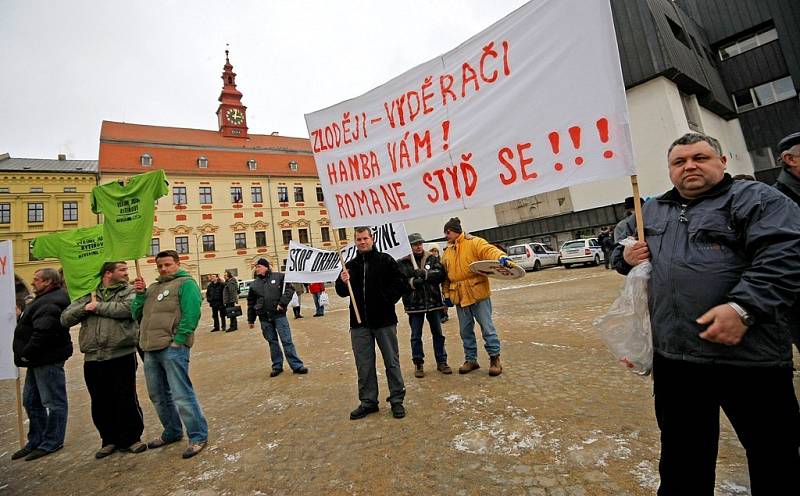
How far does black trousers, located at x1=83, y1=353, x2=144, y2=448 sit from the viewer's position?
12.3 ft

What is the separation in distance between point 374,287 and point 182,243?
39.2m

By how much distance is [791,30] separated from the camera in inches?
815

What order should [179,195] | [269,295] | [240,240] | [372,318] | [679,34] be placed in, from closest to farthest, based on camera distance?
1. [372,318]
2. [269,295]
3. [679,34]
4. [179,195]
5. [240,240]

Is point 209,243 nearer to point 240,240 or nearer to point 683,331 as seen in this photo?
point 240,240

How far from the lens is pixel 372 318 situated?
387 centimetres

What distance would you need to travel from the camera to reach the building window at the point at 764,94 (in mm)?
21922

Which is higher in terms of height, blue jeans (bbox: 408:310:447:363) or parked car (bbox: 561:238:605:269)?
parked car (bbox: 561:238:605:269)

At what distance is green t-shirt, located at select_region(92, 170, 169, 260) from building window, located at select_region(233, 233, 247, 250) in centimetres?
3769

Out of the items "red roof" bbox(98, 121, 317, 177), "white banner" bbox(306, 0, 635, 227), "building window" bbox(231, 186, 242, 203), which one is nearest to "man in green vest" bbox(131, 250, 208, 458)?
"white banner" bbox(306, 0, 635, 227)

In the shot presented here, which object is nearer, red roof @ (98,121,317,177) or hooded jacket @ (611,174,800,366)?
hooded jacket @ (611,174,800,366)

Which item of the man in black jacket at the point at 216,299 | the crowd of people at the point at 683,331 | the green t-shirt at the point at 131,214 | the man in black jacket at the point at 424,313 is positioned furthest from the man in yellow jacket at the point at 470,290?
the man in black jacket at the point at 216,299

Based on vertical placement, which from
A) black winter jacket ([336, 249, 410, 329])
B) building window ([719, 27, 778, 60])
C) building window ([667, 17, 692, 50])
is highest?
building window ([667, 17, 692, 50])

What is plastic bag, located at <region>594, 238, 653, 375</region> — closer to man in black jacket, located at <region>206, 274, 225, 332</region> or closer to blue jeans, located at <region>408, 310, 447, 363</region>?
blue jeans, located at <region>408, 310, 447, 363</region>

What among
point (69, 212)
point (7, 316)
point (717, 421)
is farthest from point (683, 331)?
point (69, 212)
